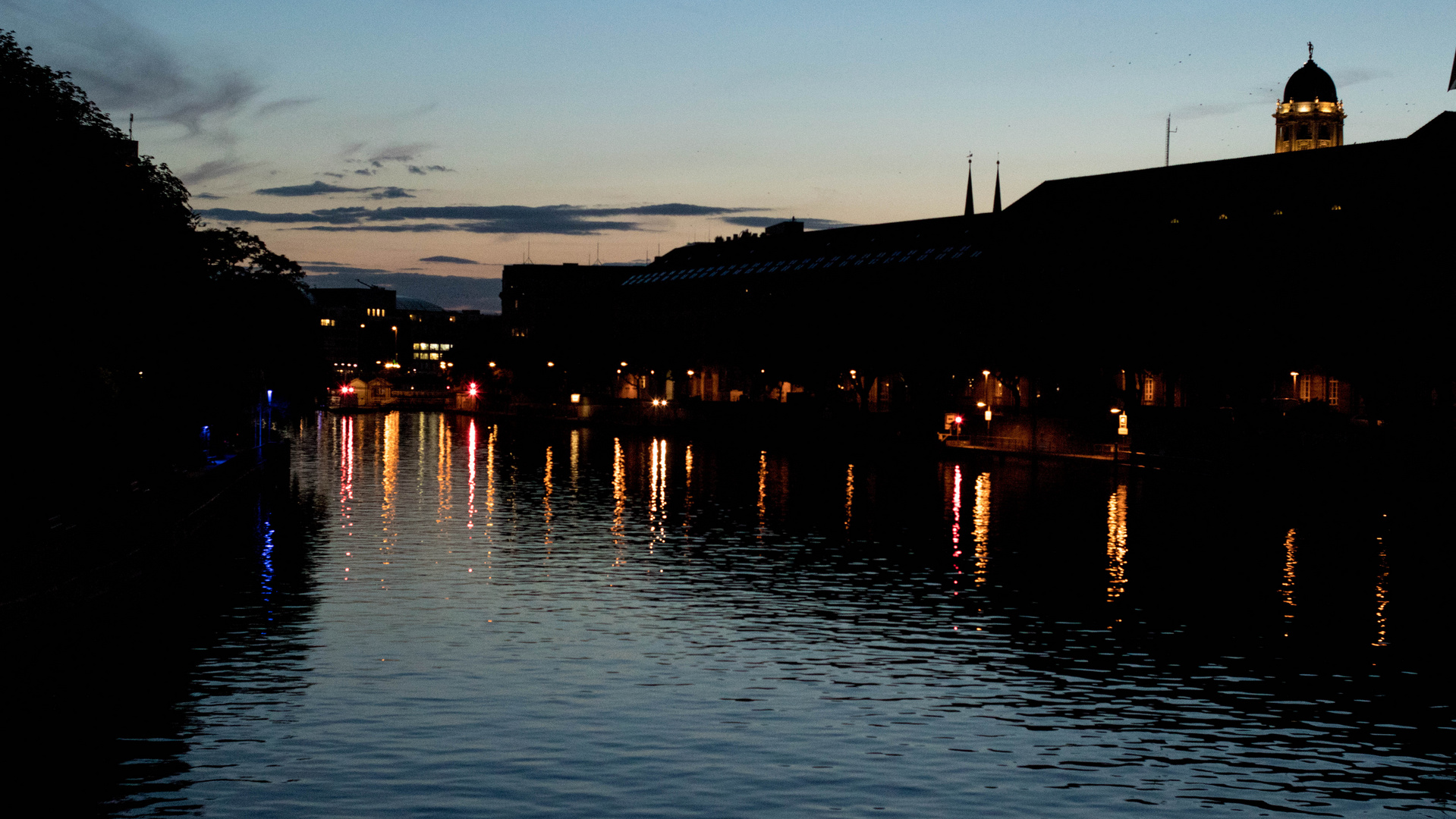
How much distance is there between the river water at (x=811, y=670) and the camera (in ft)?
66.2

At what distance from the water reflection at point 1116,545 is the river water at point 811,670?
0.24 m

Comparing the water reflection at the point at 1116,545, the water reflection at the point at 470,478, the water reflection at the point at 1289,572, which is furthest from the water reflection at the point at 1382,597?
the water reflection at the point at 470,478

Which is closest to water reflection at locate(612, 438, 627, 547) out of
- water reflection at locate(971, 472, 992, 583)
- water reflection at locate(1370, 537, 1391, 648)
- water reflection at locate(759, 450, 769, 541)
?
water reflection at locate(759, 450, 769, 541)

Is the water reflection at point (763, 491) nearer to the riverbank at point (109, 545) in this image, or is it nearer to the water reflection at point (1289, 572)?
the water reflection at point (1289, 572)

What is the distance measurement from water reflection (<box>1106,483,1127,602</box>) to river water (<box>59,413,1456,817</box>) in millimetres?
239

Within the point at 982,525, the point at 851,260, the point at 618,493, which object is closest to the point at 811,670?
the point at 982,525

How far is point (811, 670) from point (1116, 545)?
77.0ft

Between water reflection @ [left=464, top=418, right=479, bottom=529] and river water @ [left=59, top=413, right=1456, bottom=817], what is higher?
water reflection @ [left=464, top=418, right=479, bottom=529]

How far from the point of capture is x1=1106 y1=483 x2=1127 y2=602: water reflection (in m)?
40.0

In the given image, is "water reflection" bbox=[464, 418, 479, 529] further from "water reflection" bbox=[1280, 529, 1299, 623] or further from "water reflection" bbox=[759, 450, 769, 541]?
"water reflection" bbox=[1280, 529, 1299, 623]

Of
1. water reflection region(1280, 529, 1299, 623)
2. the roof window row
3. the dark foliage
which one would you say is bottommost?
water reflection region(1280, 529, 1299, 623)

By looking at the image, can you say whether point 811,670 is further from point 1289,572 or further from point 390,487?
point 390,487

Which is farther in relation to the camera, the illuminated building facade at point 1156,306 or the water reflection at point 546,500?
the illuminated building facade at point 1156,306

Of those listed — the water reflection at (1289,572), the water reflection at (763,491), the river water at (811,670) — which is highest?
the water reflection at (763,491)
